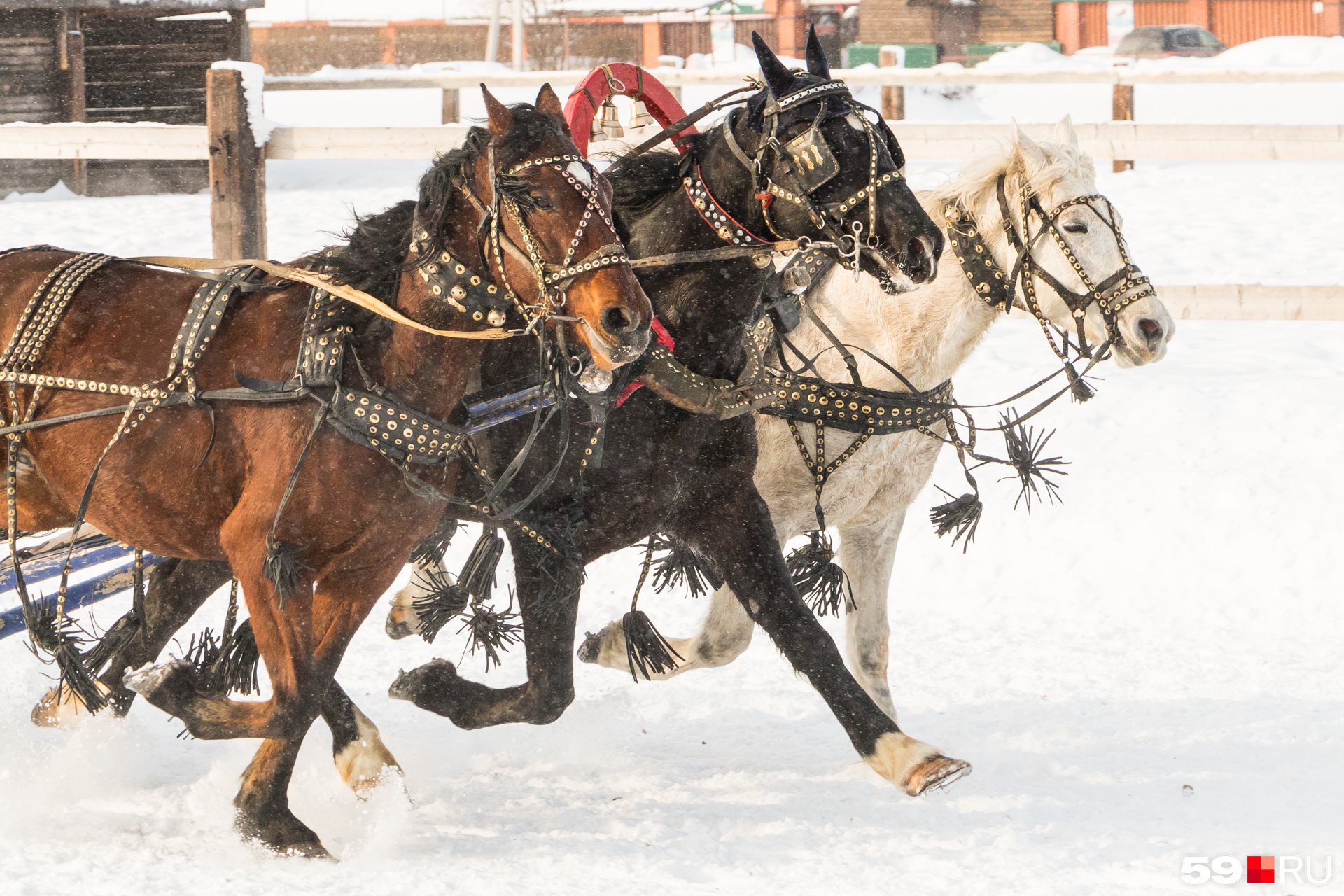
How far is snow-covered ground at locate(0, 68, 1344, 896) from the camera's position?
3.21 m

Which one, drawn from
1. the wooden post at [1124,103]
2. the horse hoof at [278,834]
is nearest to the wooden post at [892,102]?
the wooden post at [1124,103]

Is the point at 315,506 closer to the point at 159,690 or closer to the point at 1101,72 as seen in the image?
the point at 159,690

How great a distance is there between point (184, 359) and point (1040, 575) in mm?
3725

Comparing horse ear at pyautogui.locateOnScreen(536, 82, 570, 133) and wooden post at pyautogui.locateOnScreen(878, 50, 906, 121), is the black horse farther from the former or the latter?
wooden post at pyautogui.locateOnScreen(878, 50, 906, 121)

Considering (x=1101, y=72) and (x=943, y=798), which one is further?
(x=1101, y=72)

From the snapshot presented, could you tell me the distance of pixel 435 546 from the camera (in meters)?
4.18

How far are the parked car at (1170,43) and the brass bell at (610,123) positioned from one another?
24.6 meters

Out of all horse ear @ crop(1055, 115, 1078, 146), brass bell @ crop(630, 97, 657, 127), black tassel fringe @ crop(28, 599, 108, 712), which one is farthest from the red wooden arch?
black tassel fringe @ crop(28, 599, 108, 712)

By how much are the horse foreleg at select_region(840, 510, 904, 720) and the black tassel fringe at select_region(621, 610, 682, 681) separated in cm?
61

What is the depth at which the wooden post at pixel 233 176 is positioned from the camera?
→ 655 cm

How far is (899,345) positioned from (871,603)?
79 centimetres

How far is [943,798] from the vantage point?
12.3 ft

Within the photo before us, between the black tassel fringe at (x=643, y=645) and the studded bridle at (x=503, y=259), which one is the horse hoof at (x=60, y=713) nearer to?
the black tassel fringe at (x=643, y=645)

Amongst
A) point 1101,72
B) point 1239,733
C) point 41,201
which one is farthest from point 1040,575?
point 41,201
